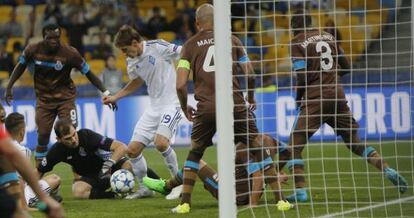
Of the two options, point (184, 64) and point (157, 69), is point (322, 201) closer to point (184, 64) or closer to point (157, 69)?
point (184, 64)

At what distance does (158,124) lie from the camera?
38.7 ft

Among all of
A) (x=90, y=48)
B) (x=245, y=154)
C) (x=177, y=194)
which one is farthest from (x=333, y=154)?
(x=90, y=48)

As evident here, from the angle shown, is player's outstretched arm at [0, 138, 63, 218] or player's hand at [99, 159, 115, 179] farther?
player's hand at [99, 159, 115, 179]

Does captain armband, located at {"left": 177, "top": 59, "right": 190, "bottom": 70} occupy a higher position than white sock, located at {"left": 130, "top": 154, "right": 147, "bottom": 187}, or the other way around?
captain armband, located at {"left": 177, "top": 59, "right": 190, "bottom": 70}

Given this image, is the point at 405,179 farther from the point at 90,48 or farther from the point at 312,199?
the point at 90,48

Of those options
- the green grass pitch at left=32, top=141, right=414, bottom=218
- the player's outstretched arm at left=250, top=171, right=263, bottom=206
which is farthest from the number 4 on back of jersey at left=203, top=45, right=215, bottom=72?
the green grass pitch at left=32, top=141, right=414, bottom=218

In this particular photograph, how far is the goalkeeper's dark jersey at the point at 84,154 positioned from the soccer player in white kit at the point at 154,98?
0.34m

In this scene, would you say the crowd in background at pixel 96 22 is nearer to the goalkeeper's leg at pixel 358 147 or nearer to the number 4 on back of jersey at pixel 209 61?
the goalkeeper's leg at pixel 358 147

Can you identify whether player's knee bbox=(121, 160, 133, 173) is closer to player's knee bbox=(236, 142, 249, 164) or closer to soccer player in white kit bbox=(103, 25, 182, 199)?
soccer player in white kit bbox=(103, 25, 182, 199)

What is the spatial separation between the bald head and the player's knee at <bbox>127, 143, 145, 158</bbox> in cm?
241

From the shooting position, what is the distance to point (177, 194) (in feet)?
37.4

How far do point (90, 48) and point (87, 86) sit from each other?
4411mm

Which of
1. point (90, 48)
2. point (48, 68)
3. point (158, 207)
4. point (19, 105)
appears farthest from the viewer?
point (90, 48)

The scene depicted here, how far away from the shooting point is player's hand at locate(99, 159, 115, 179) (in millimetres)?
11398
